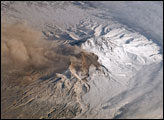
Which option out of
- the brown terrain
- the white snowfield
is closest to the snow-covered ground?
the white snowfield

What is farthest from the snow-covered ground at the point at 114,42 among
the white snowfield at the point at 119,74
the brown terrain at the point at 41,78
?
the brown terrain at the point at 41,78

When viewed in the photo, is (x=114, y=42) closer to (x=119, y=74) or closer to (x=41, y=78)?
(x=119, y=74)

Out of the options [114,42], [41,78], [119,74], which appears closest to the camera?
[41,78]

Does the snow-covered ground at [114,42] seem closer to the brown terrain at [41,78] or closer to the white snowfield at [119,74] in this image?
the white snowfield at [119,74]

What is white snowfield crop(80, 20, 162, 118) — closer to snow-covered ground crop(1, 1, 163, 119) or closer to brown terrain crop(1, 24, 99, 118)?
snow-covered ground crop(1, 1, 163, 119)

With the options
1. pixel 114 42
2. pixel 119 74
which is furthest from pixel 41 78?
pixel 114 42

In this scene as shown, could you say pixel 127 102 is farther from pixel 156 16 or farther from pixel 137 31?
pixel 156 16

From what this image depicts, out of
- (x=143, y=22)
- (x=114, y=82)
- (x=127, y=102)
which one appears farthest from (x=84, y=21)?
(x=127, y=102)

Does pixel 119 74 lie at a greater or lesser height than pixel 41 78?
greater

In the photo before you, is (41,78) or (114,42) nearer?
(41,78)
